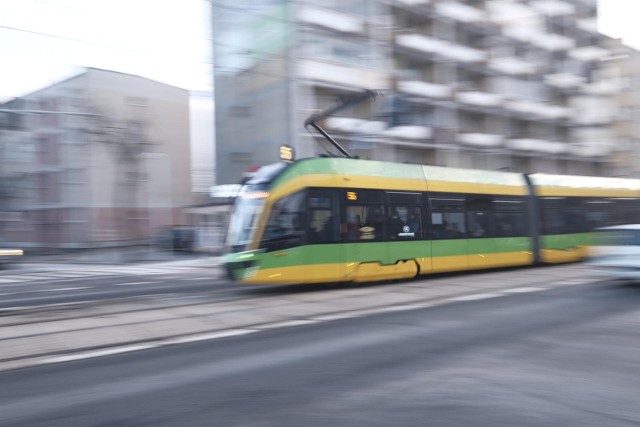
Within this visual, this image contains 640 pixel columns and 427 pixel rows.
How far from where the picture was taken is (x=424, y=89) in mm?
33031

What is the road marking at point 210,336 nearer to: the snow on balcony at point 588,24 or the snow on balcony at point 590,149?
the snow on balcony at point 590,149

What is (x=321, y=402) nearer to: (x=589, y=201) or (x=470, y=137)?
(x=589, y=201)

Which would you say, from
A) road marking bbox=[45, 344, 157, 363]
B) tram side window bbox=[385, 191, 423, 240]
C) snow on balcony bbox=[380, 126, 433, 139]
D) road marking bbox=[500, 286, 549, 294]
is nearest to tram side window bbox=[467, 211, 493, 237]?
tram side window bbox=[385, 191, 423, 240]

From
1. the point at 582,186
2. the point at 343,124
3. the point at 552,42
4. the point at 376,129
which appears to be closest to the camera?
the point at 582,186

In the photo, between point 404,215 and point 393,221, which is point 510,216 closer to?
point 404,215

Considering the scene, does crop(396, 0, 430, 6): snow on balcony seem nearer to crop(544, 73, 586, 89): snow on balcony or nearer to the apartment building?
the apartment building

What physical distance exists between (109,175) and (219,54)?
37.3 feet

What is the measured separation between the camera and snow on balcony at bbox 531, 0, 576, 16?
42.2 meters

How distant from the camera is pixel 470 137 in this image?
35688mm

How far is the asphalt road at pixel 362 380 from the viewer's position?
4.35 metres

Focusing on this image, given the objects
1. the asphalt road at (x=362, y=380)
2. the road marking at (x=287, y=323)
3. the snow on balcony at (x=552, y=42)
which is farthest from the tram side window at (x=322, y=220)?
the snow on balcony at (x=552, y=42)

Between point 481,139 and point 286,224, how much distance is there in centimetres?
2737

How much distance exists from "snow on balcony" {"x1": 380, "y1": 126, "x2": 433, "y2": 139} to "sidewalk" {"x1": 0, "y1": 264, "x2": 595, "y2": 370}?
1817 centimetres

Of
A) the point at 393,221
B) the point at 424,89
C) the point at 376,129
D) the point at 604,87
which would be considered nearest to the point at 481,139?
the point at 424,89
